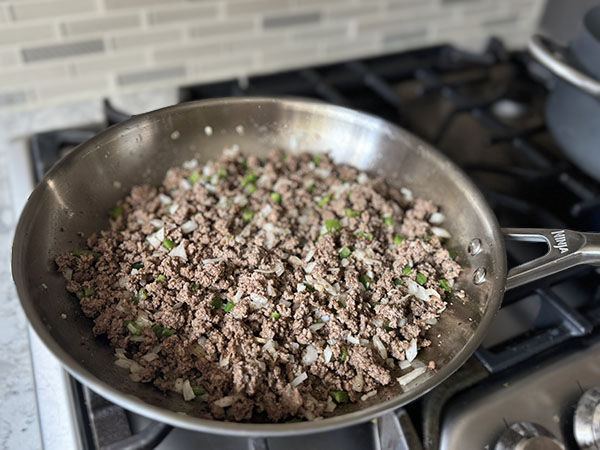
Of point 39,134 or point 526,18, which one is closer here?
point 39,134

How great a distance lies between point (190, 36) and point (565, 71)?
0.74 meters

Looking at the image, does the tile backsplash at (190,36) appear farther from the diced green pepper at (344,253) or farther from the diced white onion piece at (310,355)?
the diced white onion piece at (310,355)

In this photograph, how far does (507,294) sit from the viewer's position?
801 mm

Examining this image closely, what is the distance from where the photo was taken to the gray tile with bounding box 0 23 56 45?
1.02 m

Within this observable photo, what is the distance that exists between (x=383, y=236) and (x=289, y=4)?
657 mm

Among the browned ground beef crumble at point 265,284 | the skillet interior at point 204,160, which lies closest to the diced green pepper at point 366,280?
the browned ground beef crumble at point 265,284

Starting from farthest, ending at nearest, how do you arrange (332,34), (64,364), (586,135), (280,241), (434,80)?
(332,34) < (434,80) < (586,135) < (280,241) < (64,364)

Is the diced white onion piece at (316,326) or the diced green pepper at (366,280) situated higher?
the diced green pepper at (366,280)

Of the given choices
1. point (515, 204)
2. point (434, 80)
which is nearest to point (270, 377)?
point (515, 204)

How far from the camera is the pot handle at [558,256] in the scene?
26.7 inches

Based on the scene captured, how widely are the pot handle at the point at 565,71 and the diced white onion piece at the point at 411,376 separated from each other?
51 cm

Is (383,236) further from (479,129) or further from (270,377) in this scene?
(479,129)

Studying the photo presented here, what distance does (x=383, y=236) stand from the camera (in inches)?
33.4

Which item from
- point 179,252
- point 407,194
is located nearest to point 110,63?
point 179,252
